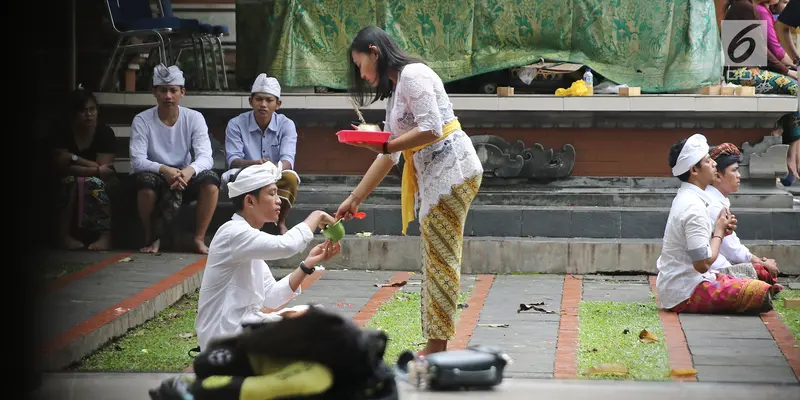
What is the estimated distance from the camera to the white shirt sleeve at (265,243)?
5.21m

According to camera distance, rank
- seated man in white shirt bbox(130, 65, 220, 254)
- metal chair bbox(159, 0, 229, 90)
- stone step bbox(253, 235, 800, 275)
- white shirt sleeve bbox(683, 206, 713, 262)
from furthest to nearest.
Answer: metal chair bbox(159, 0, 229, 90) < seated man in white shirt bbox(130, 65, 220, 254) < stone step bbox(253, 235, 800, 275) < white shirt sleeve bbox(683, 206, 713, 262)

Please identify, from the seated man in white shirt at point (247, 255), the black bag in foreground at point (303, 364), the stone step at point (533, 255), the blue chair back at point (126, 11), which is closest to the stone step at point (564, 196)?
the stone step at point (533, 255)

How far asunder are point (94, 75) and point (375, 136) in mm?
5558

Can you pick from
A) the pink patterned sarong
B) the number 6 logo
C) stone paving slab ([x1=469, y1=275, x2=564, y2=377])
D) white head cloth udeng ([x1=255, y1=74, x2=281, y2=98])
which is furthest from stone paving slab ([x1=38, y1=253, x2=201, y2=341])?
the number 6 logo

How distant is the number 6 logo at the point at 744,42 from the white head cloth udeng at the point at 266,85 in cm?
388

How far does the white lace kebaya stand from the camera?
5574mm

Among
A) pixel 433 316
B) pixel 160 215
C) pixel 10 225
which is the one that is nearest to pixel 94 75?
pixel 160 215

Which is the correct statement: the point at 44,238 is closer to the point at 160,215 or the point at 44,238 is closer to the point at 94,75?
the point at 160,215

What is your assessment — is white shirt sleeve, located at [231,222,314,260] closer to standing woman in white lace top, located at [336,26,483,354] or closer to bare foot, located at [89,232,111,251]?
standing woman in white lace top, located at [336,26,483,354]

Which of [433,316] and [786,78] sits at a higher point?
[786,78]

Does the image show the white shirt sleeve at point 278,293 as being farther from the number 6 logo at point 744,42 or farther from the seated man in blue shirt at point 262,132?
the number 6 logo at point 744,42

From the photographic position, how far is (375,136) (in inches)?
219

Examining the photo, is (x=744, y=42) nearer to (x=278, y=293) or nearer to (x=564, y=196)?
(x=564, y=196)

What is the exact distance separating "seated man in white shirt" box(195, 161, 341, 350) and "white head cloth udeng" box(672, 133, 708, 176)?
2821 mm
